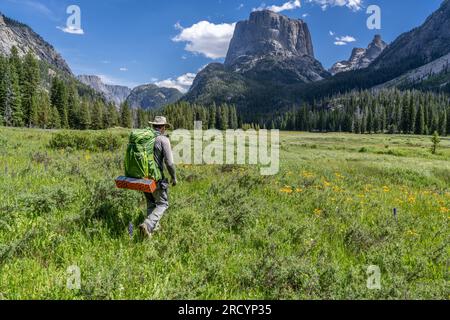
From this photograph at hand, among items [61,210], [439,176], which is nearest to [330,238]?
[61,210]

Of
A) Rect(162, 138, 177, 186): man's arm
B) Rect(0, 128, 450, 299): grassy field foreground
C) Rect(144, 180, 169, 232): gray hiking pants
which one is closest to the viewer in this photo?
Rect(0, 128, 450, 299): grassy field foreground

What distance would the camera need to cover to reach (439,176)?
69.9 feet

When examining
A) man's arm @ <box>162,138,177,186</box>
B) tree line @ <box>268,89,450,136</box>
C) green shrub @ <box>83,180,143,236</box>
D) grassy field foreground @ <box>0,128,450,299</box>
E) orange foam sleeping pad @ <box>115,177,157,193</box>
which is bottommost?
grassy field foreground @ <box>0,128,450,299</box>

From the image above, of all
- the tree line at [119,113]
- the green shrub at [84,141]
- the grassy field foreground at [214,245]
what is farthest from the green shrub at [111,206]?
the tree line at [119,113]

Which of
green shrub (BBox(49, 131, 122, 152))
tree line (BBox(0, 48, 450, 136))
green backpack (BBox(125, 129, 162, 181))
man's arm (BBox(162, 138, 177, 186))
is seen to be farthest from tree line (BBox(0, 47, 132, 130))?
man's arm (BBox(162, 138, 177, 186))

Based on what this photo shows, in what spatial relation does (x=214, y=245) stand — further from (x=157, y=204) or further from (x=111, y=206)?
(x=111, y=206)

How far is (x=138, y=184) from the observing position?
227 inches

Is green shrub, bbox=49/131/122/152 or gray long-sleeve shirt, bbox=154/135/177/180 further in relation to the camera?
green shrub, bbox=49/131/122/152

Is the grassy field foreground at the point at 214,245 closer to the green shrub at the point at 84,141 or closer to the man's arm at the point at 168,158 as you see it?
the man's arm at the point at 168,158

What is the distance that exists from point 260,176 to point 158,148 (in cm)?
668

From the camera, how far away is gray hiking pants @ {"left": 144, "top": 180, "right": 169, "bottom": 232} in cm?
604

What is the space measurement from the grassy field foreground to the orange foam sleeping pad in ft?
3.28

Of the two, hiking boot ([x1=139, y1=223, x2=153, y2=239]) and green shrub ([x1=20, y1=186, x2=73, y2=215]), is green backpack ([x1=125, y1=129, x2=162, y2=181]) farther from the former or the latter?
green shrub ([x1=20, y1=186, x2=73, y2=215])
